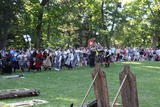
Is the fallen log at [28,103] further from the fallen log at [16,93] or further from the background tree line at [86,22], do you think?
the background tree line at [86,22]

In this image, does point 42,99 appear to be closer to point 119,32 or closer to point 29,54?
point 29,54

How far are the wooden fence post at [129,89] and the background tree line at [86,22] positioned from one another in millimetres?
25349

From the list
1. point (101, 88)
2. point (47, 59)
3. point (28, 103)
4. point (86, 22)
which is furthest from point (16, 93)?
point (86, 22)

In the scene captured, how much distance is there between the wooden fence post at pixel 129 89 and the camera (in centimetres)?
633

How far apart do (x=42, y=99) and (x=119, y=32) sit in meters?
48.5

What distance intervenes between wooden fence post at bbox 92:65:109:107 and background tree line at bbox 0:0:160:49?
80.6 feet

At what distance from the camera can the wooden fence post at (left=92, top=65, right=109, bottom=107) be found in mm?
7059

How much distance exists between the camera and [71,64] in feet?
75.7

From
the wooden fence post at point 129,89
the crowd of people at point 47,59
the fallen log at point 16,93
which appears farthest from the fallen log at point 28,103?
the crowd of people at point 47,59

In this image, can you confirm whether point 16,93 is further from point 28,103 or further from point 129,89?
point 129,89

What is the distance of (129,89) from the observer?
642 centimetres

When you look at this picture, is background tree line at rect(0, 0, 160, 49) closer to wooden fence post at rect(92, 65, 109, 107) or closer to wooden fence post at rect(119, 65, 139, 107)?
wooden fence post at rect(92, 65, 109, 107)

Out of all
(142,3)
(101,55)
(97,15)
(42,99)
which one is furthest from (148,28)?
(42,99)

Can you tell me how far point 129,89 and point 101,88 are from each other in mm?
892
